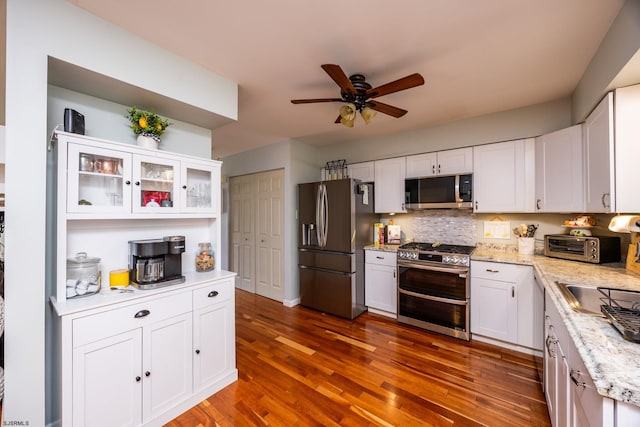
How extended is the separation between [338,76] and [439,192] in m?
2.03

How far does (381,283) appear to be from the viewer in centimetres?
327

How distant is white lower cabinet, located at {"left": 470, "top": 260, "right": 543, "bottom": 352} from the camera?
233 cm

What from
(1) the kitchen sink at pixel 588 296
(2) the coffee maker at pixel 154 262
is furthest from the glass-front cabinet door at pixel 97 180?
(1) the kitchen sink at pixel 588 296

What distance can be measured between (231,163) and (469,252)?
4.11m

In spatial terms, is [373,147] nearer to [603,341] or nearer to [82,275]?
[603,341]

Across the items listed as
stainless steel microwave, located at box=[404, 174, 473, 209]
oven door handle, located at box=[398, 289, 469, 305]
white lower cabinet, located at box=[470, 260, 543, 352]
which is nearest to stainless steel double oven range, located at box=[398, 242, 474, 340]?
oven door handle, located at box=[398, 289, 469, 305]

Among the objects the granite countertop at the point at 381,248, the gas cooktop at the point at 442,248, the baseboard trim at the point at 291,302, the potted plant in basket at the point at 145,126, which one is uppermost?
the potted plant in basket at the point at 145,126

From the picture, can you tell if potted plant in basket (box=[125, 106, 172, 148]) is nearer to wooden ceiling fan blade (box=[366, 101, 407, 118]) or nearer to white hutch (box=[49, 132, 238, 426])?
white hutch (box=[49, 132, 238, 426])

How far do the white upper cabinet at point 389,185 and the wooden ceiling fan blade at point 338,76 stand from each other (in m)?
1.78

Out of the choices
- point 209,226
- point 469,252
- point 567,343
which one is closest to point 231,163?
point 209,226

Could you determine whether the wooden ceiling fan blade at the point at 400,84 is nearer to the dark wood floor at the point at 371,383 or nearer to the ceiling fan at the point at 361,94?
the ceiling fan at the point at 361,94

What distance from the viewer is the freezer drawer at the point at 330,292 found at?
3223mm

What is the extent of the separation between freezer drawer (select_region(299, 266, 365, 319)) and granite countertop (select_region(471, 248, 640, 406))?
1961mm

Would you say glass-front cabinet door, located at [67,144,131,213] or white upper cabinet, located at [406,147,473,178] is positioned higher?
white upper cabinet, located at [406,147,473,178]
